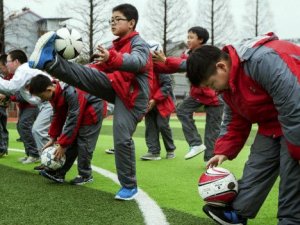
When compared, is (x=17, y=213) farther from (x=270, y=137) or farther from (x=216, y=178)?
(x=270, y=137)

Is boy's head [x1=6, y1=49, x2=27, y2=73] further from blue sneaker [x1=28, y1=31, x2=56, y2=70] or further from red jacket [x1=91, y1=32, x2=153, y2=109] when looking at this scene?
blue sneaker [x1=28, y1=31, x2=56, y2=70]

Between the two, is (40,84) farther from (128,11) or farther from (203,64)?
(203,64)

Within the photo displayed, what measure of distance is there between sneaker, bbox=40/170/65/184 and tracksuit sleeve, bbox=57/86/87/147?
44cm

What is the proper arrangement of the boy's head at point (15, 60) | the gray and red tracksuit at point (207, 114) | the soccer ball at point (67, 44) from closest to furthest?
the soccer ball at point (67, 44), the gray and red tracksuit at point (207, 114), the boy's head at point (15, 60)

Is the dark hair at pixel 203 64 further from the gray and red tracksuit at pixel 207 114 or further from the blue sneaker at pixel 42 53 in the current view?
the gray and red tracksuit at pixel 207 114

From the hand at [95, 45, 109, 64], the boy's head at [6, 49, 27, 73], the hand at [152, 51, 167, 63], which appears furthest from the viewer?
the boy's head at [6, 49, 27, 73]

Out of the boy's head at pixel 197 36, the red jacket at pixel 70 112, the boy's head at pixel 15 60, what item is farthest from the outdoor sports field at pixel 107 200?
the boy's head at pixel 197 36

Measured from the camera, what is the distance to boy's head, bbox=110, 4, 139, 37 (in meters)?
5.34

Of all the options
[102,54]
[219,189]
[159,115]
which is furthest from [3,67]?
[219,189]

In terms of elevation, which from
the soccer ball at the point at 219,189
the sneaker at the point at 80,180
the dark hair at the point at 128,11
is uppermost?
the dark hair at the point at 128,11

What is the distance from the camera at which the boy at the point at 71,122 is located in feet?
18.9

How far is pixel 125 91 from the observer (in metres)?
5.01

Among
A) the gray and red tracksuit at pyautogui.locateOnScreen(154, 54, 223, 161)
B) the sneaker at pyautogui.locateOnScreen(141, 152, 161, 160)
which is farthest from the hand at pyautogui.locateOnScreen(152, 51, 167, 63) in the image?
the sneaker at pyautogui.locateOnScreen(141, 152, 161, 160)

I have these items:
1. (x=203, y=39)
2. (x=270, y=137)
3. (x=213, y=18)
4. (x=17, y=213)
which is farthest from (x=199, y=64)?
(x=213, y=18)
